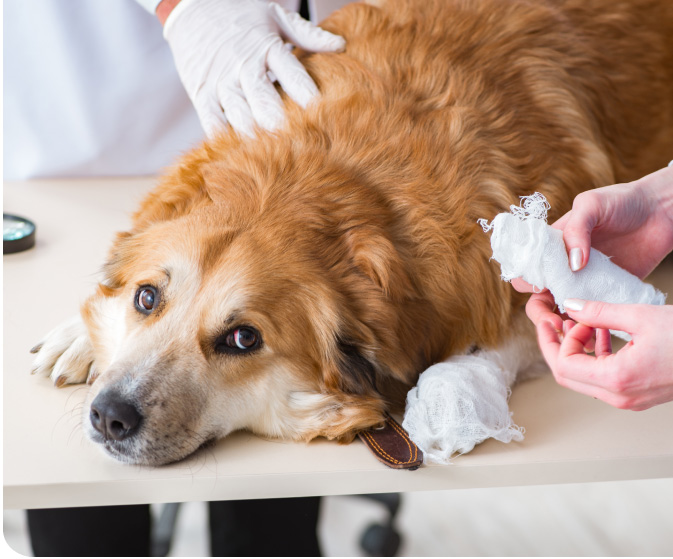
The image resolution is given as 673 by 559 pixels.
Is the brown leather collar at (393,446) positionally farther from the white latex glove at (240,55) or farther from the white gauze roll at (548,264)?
the white latex glove at (240,55)

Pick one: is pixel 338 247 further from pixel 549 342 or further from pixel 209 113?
pixel 209 113

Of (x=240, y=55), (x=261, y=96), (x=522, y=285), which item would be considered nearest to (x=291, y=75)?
(x=261, y=96)

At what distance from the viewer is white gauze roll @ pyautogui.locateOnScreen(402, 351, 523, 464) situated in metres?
1.15

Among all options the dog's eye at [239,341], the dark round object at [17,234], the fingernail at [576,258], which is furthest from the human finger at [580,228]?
the dark round object at [17,234]

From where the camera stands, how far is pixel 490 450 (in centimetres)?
117

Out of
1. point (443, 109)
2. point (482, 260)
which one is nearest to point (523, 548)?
point (482, 260)

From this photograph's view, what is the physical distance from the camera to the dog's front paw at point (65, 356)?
129cm

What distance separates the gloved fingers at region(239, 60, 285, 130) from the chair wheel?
63.8 inches

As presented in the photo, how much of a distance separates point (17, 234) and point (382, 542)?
5.37 ft

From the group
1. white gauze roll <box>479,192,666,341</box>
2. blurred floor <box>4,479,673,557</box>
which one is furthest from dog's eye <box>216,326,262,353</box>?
blurred floor <box>4,479,673,557</box>

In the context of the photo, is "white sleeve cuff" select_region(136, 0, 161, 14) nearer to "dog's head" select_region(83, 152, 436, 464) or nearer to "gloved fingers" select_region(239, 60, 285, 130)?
"gloved fingers" select_region(239, 60, 285, 130)

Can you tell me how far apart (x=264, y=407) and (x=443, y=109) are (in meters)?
0.68

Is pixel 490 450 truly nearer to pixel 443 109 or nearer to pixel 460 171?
pixel 460 171

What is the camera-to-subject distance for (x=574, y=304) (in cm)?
109
